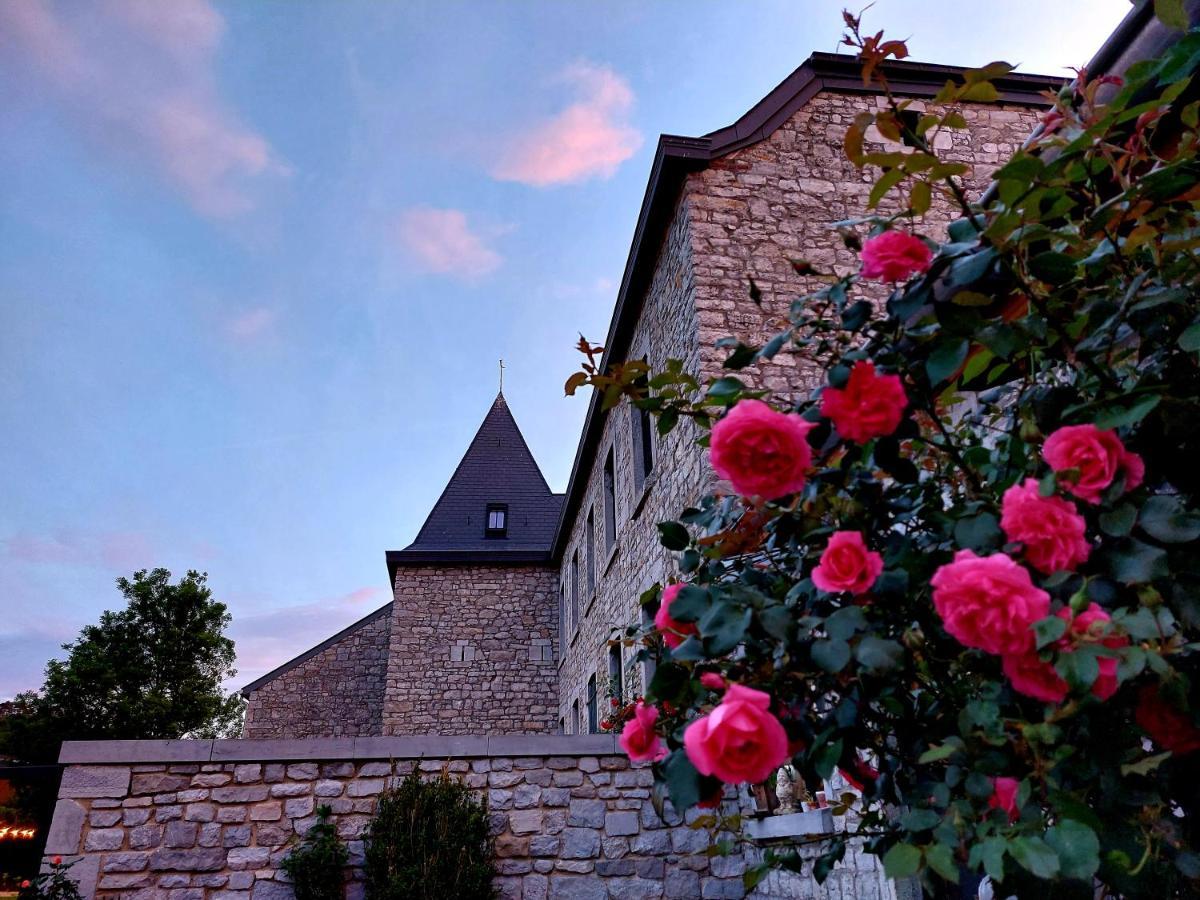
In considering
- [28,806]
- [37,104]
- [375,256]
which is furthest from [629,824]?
[28,806]

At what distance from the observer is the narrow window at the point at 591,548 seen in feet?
36.0

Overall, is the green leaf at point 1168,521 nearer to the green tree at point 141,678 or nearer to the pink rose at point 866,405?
the pink rose at point 866,405

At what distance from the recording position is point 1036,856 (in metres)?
0.98

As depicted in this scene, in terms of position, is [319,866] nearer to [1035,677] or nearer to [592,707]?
[1035,677]

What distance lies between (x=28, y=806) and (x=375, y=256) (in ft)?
36.0

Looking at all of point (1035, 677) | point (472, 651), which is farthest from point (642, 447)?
point (472, 651)

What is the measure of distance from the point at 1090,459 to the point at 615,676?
25.7 ft

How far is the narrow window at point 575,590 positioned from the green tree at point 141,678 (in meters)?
13.7

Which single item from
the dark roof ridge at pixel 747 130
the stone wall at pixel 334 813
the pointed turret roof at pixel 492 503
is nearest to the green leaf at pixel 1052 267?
the stone wall at pixel 334 813

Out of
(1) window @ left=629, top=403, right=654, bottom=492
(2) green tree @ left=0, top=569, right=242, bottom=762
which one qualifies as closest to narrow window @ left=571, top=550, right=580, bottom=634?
(1) window @ left=629, top=403, right=654, bottom=492

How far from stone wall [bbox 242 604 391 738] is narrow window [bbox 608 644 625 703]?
7.23 m

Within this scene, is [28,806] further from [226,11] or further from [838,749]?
[838,749]

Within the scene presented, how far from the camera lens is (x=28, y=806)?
12602mm

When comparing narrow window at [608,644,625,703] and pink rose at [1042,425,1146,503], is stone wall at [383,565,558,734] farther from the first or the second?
pink rose at [1042,425,1146,503]
